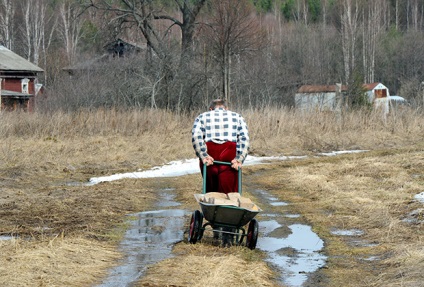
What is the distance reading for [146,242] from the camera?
1114 cm

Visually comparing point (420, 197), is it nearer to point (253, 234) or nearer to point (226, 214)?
point (253, 234)

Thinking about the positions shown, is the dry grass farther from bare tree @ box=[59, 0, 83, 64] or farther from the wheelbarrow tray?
bare tree @ box=[59, 0, 83, 64]

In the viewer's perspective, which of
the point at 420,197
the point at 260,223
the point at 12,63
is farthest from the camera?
the point at 12,63

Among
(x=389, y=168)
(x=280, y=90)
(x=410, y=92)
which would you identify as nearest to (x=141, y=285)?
(x=389, y=168)

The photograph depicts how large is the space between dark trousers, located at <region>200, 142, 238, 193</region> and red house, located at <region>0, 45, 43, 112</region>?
56.0 meters

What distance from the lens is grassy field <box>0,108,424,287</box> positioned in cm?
898

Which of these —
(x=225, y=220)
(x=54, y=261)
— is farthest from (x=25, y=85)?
(x=54, y=261)

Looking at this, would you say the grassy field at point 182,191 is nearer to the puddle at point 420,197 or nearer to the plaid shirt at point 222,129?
the puddle at point 420,197

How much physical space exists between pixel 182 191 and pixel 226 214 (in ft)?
22.5

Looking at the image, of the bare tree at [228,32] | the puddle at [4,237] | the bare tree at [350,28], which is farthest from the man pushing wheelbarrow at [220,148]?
the bare tree at [350,28]

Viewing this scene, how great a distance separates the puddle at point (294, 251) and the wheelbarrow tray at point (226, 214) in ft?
1.92

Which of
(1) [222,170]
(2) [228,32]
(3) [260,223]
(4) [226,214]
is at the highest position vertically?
(2) [228,32]

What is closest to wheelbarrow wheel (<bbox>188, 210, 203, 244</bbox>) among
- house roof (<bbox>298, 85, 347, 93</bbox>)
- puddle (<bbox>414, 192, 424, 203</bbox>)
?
puddle (<bbox>414, 192, 424, 203</bbox>)

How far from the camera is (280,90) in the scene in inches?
2308
